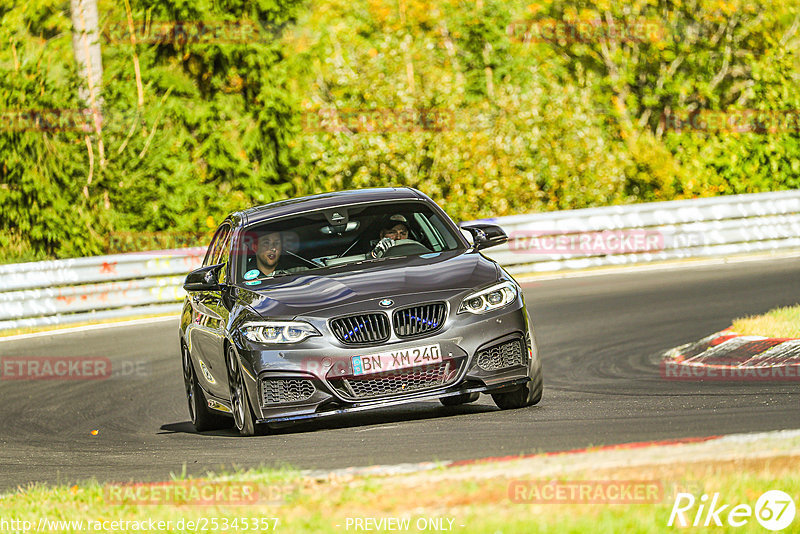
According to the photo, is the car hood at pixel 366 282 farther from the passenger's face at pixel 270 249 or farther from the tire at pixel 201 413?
the tire at pixel 201 413

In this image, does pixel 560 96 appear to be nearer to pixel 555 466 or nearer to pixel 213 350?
pixel 213 350

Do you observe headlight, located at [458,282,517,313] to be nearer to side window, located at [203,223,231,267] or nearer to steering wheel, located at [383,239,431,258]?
steering wheel, located at [383,239,431,258]

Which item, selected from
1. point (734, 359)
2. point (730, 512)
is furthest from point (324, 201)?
point (730, 512)

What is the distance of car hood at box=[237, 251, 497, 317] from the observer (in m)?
8.64

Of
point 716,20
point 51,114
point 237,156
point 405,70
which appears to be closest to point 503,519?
point 51,114

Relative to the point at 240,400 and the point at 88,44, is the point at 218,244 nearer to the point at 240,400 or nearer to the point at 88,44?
the point at 240,400

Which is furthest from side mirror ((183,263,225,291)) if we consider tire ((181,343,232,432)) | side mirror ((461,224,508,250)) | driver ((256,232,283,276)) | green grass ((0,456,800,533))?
green grass ((0,456,800,533))

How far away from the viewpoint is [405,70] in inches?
1111

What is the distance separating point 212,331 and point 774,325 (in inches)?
203

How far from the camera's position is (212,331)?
970 centimetres

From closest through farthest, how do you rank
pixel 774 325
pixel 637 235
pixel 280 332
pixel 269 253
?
pixel 280 332
pixel 269 253
pixel 774 325
pixel 637 235

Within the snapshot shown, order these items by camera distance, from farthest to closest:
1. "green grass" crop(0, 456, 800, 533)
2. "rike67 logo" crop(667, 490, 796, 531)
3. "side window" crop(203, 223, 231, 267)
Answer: "side window" crop(203, 223, 231, 267) < "green grass" crop(0, 456, 800, 533) < "rike67 logo" crop(667, 490, 796, 531)

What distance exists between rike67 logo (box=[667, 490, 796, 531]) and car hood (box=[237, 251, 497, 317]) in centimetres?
368

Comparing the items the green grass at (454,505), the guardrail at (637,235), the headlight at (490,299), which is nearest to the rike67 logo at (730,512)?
the green grass at (454,505)
